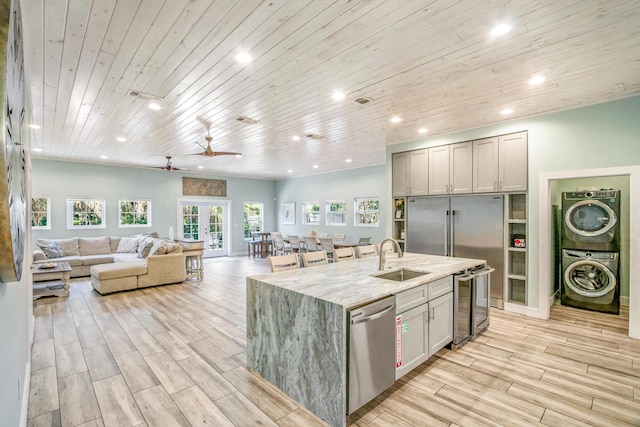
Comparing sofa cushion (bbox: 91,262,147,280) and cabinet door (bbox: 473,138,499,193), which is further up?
cabinet door (bbox: 473,138,499,193)

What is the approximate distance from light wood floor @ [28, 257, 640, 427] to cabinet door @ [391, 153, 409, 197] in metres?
2.54

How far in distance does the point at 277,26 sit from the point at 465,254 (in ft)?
14.1

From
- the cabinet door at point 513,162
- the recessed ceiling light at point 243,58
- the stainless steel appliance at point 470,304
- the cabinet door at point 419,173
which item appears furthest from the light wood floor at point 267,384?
the recessed ceiling light at point 243,58

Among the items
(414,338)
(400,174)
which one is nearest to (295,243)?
(400,174)

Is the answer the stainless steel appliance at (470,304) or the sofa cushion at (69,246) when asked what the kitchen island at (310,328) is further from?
the sofa cushion at (69,246)

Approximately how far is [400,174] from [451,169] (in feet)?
3.09

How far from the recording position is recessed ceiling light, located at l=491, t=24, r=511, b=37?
2.25 metres

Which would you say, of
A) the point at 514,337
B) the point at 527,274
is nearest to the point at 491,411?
the point at 514,337

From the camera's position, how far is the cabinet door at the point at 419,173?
5402 millimetres

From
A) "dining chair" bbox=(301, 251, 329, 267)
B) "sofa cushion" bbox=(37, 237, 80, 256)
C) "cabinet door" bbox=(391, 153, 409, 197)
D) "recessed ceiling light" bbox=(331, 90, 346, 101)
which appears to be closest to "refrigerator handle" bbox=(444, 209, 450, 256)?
"cabinet door" bbox=(391, 153, 409, 197)

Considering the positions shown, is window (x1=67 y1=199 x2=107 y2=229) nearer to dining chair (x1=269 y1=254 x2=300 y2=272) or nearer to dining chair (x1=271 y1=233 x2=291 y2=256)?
dining chair (x1=271 y1=233 x2=291 y2=256)

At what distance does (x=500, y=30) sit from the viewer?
2295mm

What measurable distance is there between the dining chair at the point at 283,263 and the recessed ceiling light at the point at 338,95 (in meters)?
1.88

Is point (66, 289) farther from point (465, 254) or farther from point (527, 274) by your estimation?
point (527, 274)
